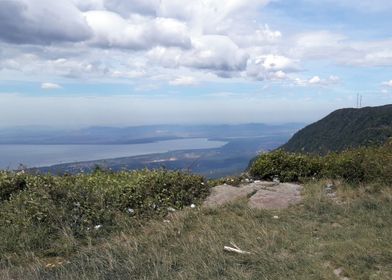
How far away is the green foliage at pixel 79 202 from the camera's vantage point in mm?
6188

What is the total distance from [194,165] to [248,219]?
288cm

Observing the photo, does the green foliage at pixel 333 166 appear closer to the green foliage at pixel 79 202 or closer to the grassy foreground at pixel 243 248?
the grassy foreground at pixel 243 248

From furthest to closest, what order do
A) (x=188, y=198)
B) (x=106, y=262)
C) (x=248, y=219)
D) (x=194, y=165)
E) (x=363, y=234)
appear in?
(x=194, y=165) < (x=188, y=198) < (x=248, y=219) < (x=363, y=234) < (x=106, y=262)

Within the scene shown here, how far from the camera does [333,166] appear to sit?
973 centimetres

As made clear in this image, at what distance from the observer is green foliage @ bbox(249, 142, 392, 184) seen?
8922 mm

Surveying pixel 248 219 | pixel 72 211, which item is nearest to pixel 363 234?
pixel 248 219

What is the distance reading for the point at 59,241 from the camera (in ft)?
19.9

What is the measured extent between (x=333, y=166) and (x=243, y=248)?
16.7 feet

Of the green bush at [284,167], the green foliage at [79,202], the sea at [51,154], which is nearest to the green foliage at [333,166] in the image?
the green bush at [284,167]

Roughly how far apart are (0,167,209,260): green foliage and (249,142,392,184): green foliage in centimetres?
213

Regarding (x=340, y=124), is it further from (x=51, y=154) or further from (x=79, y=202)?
(x=79, y=202)

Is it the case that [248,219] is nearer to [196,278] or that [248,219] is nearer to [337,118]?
[196,278]

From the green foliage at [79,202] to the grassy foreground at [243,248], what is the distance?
A: 380mm

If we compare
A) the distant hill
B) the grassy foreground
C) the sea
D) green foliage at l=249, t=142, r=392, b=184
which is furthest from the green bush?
the distant hill
